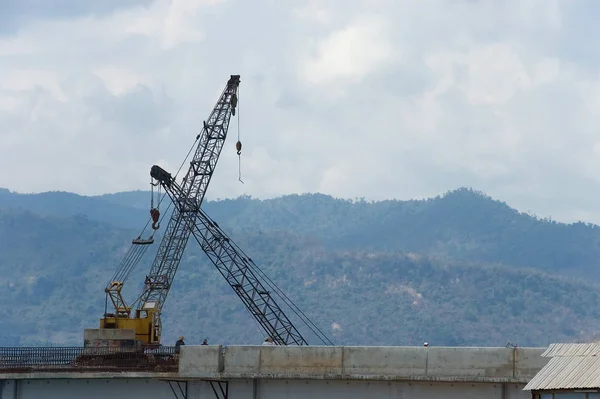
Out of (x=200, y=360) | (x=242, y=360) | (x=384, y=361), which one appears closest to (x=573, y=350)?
(x=384, y=361)

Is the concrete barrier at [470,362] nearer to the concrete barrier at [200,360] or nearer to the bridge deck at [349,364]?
the bridge deck at [349,364]

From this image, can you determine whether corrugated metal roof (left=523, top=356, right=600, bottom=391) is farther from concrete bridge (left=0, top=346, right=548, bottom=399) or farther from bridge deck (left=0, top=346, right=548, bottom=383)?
concrete bridge (left=0, top=346, right=548, bottom=399)

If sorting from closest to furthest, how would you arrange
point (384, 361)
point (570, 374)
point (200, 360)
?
1. point (570, 374)
2. point (384, 361)
3. point (200, 360)

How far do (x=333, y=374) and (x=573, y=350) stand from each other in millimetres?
11998

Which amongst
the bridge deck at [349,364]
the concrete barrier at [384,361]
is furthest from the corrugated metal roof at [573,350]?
the concrete barrier at [384,361]

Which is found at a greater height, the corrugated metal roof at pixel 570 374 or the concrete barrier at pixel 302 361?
the concrete barrier at pixel 302 361

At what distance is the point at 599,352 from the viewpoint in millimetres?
46250

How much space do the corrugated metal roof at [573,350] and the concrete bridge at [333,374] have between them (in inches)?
168

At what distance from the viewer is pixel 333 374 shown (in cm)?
5694

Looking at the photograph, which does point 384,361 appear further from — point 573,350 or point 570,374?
point 570,374

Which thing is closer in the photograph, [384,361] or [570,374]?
[570,374]

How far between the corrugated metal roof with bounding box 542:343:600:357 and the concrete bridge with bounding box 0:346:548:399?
14.0 feet

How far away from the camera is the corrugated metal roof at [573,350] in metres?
46.7

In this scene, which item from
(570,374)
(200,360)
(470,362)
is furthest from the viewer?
(200,360)
